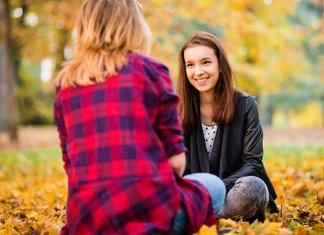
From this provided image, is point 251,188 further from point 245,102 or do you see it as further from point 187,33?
point 187,33

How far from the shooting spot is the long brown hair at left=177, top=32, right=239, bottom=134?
11.5ft

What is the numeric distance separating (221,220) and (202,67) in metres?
1.16

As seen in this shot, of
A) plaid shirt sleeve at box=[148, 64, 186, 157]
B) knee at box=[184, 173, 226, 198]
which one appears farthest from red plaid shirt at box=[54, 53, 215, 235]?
knee at box=[184, 173, 226, 198]

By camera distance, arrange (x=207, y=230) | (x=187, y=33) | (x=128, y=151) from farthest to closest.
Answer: (x=187, y=33)
(x=207, y=230)
(x=128, y=151)

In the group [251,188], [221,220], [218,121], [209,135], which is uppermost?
[218,121]

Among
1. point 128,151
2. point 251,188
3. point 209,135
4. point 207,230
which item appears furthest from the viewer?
point 209,135

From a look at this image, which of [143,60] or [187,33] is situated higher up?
[187,33]

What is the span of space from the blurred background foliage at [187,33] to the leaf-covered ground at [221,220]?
2.90 metres

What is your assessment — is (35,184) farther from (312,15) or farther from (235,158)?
(312,15)

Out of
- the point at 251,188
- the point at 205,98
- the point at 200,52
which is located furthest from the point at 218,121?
the point at 251,188

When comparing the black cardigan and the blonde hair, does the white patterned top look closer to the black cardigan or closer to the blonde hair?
the black cardigan

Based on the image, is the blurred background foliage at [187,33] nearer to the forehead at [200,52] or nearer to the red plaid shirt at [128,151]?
the forehead at [200,52]

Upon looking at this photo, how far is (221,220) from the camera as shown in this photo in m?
2.87

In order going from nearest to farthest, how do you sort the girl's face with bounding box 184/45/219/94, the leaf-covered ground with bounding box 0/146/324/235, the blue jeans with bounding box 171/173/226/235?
the blue jeans with bounding box 171/173/226/235 < the leaf-covered ground with bounding box 0/146/324/235 < the girl's face with bounding box 184/45/219/94
